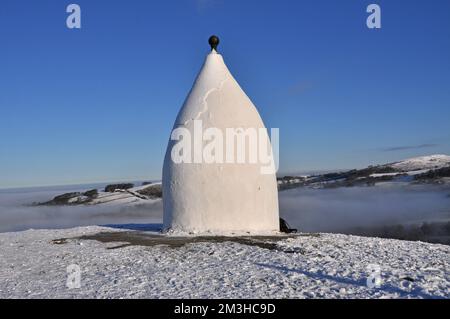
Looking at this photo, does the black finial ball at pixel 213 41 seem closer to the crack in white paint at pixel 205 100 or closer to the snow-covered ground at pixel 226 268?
the crack in white paint at pixel 205 100

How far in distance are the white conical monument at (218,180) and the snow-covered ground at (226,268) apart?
1257 mm

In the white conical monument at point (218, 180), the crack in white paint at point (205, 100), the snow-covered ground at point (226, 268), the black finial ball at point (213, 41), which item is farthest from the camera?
the black finial ball at point (213, 41)

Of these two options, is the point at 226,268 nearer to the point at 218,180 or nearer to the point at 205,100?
the point at 218,180

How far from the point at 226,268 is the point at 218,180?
4855 millimetres

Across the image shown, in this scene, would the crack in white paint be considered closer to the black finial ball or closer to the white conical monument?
the white conical monument

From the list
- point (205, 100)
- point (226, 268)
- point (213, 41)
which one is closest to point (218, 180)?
point (205, 100)

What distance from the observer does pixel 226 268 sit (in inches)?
366

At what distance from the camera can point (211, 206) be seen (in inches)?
547

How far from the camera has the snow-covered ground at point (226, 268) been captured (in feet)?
25.5

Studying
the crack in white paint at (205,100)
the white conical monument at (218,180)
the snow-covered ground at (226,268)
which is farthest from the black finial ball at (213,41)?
the snow-covered ground at (226,268)

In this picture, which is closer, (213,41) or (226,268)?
(226,268)
